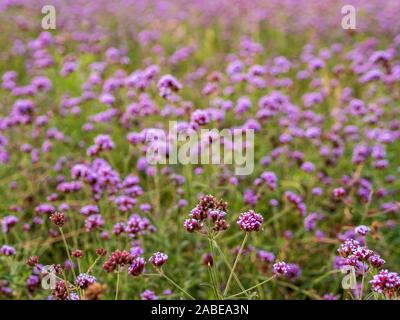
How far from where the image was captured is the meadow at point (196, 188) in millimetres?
2465

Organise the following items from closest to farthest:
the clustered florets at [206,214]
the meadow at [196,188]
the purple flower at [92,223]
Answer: the clustered florets at [206,214] < the meadow at [196,188] < the purple flower at [92,223]

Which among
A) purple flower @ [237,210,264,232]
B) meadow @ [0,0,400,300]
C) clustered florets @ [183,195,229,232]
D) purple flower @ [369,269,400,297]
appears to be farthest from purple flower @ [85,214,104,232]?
purple flower @ [369,269,400,297]

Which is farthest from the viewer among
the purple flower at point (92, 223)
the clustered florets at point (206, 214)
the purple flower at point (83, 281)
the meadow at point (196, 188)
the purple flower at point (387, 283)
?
the purple flower at point (92, 223)

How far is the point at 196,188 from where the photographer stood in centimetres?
358

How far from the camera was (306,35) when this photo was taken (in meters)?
7.92

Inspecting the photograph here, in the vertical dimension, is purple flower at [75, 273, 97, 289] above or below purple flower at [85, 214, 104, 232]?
below

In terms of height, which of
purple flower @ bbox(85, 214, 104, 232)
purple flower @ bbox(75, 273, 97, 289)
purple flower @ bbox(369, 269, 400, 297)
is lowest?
purple flower @ bbox(75, 273, 97, 289)

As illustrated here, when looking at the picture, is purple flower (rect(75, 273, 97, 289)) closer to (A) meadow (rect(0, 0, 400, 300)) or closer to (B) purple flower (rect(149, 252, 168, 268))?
(A) meadow (rect(0, 0, 400, 300))

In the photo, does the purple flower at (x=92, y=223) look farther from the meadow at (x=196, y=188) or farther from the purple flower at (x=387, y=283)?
the purple flower at (x=387, y=283)

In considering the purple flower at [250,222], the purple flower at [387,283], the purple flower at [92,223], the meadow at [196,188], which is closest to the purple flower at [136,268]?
the meadow at [196,188]

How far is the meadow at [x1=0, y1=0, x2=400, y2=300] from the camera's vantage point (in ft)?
8.09

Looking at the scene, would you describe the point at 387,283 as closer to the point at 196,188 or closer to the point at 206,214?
the point at 206,214
